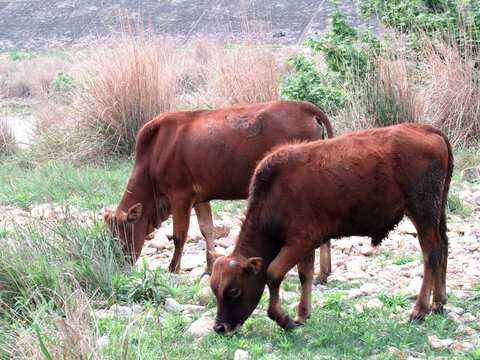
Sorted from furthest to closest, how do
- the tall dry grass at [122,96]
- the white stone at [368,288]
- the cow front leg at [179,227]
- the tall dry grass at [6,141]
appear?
the tall dry grass at [6,141] → the tall dry grass at [122,96] → the cow front leg at [179,227] → the white stone at [368,288]

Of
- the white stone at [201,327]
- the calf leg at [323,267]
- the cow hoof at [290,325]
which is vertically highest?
the white stone at [201,327]

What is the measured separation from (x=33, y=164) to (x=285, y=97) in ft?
15.3

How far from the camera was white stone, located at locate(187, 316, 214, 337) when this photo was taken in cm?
482

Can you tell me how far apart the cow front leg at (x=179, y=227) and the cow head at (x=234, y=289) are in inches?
73.2

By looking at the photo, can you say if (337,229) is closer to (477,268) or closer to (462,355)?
(462,355)

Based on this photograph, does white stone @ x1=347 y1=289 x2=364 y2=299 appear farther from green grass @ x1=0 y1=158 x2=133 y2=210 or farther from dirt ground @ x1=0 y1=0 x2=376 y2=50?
dirt ground @ x1=0 y1=0 x2=376 y2=50

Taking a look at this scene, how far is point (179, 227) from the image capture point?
22.0ft

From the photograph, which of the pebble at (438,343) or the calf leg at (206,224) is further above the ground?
the pebble at (438,343)

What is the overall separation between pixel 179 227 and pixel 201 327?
6.43 ft

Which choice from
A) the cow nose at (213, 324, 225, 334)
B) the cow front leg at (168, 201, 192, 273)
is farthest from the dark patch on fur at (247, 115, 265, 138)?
the cow nose at (213, 324, 225, 334)

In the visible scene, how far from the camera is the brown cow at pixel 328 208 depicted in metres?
4.82

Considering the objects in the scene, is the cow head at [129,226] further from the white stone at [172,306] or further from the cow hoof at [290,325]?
the cow hoof at [290,325]

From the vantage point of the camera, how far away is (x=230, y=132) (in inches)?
261

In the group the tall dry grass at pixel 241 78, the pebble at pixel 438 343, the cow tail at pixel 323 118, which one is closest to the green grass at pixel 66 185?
the tall dry grass at pixel 241 78
